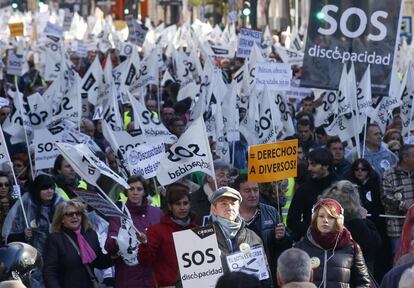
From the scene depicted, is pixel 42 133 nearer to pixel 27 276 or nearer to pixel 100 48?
pixel 27 276

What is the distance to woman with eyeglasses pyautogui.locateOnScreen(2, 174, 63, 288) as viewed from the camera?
37.8 feet

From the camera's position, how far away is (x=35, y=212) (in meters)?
11.7

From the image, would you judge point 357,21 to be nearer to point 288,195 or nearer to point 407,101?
point 407,101

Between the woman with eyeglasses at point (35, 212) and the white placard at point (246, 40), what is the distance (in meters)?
13.8

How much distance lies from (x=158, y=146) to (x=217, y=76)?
6736 mm

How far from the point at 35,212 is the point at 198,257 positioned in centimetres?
278

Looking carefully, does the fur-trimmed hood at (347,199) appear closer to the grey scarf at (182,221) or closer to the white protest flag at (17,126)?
the grey scarf at (182,221)

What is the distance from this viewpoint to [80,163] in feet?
38.7

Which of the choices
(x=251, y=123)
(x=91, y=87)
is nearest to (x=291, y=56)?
(x=91, y=87)

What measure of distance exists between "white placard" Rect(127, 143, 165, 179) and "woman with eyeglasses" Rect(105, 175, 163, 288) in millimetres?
1363

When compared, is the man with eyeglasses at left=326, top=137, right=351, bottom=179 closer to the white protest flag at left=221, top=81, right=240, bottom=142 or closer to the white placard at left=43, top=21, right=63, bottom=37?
the white protest flag at left=221, top=81, right=240, bottom=142

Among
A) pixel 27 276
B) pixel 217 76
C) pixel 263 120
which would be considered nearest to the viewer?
pixel 27 276

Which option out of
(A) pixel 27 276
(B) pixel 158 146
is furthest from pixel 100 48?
(A) pixel 27 276

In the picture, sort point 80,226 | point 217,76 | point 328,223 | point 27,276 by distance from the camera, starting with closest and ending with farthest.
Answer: point 27,276, point 328,223, point 80,226, point 217,76
